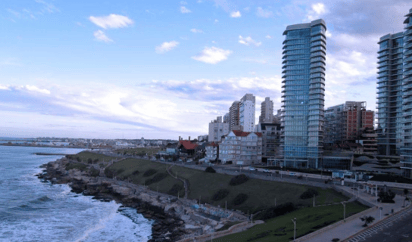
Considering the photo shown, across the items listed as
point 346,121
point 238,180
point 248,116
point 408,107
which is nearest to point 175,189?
point 238,180

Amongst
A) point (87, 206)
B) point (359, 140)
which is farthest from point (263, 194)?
point (359, 140)

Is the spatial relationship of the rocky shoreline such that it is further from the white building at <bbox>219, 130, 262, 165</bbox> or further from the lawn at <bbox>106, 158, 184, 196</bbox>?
the white building at <bbox>219, 130, 262, 165</bbox>

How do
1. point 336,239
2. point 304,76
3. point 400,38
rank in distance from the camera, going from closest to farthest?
point 336,239, point 304,76, point 400,38

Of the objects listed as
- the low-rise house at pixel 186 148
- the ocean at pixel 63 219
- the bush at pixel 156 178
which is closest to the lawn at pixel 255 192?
the bush at pixel 156 178

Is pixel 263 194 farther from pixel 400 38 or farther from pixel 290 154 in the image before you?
pixel 400 38

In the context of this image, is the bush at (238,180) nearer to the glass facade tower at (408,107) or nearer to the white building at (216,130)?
the glass facade tower at (408,107)

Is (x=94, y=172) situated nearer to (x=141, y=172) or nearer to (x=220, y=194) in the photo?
(x=141, y=172)
